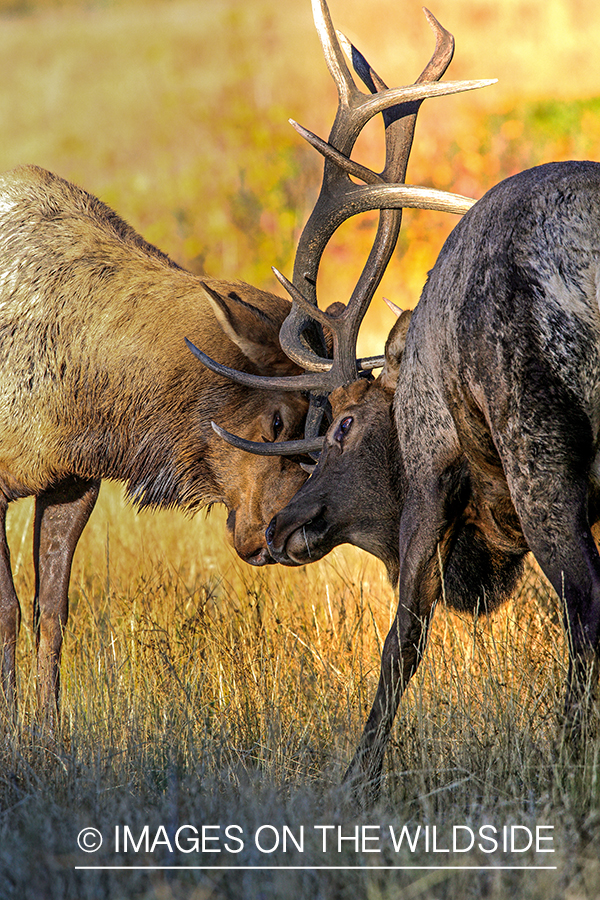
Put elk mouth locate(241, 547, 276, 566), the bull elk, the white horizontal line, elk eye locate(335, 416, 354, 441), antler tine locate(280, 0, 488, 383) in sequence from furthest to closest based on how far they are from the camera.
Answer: elk mouth locate(241, 547, 276, 566)
antler tine locate(280, 0, 488, 383)
elk eye locate(335, 416, 354, 441)
the bull elk
the white horizontal line

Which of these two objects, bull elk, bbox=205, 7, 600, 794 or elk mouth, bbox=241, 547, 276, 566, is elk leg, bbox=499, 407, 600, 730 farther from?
elk mouth, bbox=241, 547, 276, 566

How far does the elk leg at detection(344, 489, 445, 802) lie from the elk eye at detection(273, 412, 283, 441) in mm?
1151

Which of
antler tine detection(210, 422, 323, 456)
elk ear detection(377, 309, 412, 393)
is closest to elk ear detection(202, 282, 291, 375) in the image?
antler tine detection(210, 422, 323, 456)

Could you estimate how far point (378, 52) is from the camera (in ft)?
75.2

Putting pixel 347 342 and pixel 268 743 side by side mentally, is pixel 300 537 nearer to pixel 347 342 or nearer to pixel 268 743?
pixel 268 743

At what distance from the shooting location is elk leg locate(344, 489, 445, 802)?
381 cm

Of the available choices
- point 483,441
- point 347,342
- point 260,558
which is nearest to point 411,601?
point 483,441

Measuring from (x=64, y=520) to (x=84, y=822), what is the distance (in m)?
2.61

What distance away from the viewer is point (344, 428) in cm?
433

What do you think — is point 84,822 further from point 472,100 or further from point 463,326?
point 472,100

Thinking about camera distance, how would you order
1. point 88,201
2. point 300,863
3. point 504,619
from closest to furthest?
point 300,863 → point 504,619 → point 88,201

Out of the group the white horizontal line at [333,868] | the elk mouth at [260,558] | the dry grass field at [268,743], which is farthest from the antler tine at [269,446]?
the white horizontal line at [333,868]

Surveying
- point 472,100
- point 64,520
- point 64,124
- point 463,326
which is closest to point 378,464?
point 463,326

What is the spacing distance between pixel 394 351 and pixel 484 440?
77 centimetres
